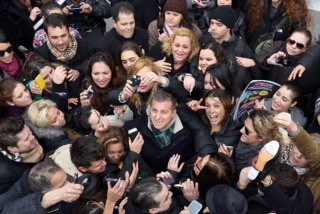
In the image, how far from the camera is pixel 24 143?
10.9 ft

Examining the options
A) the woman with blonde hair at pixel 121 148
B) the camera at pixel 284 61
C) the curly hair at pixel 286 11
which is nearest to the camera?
the woman with blonde hair at pixel 121 148

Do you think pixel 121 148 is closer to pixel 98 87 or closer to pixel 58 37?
pixel 98 87

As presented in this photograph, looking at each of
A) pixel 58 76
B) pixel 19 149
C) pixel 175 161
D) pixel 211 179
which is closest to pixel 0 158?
pixel 19 149

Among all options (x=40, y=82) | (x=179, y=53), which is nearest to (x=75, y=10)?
(x=40, y=82)

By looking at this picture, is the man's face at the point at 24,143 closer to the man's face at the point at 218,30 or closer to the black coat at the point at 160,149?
the black coat at the point at 160,149

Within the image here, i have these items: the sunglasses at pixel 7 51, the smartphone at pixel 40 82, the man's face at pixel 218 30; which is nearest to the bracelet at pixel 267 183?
the man's face at pixel 218 30

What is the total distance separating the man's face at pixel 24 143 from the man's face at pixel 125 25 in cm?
198

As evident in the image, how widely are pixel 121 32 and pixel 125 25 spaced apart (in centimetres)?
12

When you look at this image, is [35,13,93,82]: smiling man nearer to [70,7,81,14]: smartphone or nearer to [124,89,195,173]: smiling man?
[70,7,81,14]: smartphone

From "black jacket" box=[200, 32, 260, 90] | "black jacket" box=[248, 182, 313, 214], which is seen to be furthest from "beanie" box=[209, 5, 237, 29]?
"black jacket" box=[248, 182, 313, 214]

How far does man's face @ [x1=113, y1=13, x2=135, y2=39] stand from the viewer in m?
4.86

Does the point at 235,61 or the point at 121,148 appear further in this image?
the point at 235,61

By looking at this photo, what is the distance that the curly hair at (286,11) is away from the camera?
195 inches

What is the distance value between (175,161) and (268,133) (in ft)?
2.63
